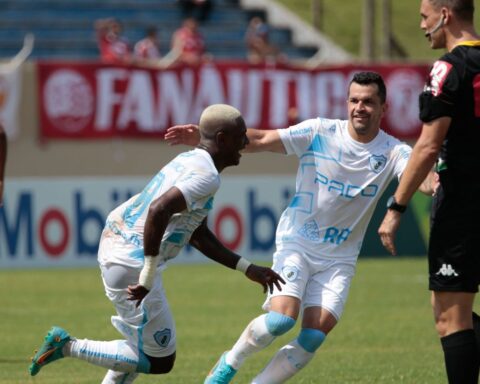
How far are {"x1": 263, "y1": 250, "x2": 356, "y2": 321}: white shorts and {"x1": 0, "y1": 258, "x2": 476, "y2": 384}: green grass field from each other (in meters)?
1.55

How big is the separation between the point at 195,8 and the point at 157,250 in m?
22.8

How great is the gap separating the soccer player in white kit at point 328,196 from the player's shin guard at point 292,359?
6 cm

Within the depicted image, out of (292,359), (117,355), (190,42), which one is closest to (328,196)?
(292,359)

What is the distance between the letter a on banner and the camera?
2323 centimetres

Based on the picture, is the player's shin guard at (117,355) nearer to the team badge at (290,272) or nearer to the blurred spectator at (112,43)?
the team badge at (290,272)

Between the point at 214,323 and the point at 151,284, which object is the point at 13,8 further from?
the point at 151,284

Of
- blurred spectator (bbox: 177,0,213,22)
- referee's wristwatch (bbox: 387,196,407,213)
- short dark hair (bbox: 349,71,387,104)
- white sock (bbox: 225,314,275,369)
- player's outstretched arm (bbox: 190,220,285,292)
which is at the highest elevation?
short dark hair (bbox: 349,71,387,104)

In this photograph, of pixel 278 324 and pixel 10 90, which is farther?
pixel 10 90

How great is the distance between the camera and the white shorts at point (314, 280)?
323 inches

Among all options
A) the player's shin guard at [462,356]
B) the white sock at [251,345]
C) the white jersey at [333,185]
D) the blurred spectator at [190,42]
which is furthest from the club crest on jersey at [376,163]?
the blurred spectator at [190,42]

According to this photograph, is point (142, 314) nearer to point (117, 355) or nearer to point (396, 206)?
point (117, 355)

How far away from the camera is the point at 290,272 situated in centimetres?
825

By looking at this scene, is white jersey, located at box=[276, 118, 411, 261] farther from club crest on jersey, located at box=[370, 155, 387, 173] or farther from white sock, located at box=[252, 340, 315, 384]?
white sock, located at box=[252, 340, 315, 384]

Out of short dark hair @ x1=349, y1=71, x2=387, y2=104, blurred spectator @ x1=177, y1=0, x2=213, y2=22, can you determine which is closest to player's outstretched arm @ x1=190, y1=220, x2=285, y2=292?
short dark hair @ x1=349, y1=71, x2=387, y2=104
